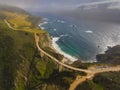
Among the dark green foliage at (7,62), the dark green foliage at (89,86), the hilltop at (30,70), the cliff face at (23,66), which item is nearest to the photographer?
the dark green foliage at (89,86)

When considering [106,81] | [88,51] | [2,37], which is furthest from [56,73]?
[88,51]

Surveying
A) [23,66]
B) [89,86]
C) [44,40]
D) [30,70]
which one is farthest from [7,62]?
[89,86]

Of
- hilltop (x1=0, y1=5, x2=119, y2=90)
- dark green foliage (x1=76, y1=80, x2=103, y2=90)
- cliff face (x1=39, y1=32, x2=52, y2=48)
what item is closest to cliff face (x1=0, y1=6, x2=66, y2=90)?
hilltop (x1=0, y1=5, x2=119, y2=90)

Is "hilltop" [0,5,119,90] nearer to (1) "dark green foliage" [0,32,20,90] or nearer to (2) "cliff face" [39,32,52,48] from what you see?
(1) "dark green foliage" [0,32,20,90]

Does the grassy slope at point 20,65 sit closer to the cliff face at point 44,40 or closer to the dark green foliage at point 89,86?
the cliff face at point 44,40

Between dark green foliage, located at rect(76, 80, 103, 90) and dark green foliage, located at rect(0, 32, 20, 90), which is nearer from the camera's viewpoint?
dark green foliage, located at rect(76, 80, 103, 90)

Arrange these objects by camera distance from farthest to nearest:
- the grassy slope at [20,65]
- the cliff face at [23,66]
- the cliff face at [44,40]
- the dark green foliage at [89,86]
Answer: the cliff face at [44,40] → the grassy slope at [20,65] → the cliff face at [23,66] → the dark green foliage at [89,86]

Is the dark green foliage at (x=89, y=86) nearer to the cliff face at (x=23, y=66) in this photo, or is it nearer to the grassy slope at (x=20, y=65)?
the cliff face at (x=23, y=66)

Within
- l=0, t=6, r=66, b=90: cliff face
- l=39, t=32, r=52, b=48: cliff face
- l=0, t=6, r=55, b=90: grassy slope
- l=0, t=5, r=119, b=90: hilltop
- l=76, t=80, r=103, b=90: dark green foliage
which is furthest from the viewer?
l=39, t=32, r=52, b=48: cliff face

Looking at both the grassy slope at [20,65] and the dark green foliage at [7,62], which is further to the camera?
the grassy slope at [20,65]

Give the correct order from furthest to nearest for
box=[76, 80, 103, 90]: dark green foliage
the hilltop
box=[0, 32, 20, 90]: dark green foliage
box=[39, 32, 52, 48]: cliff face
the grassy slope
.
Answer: box=[39, 32, 52, 48]: cliff face < the grassy slope < box=[0, 32, 20, 90]: dark green foliage < the hilltop < box=[76, 80, 103, 90]: dark green foliage

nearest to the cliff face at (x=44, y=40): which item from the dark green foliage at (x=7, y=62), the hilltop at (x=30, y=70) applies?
the hilltop at (x=30, y=70)

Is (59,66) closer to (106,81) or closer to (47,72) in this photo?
(47,72)
